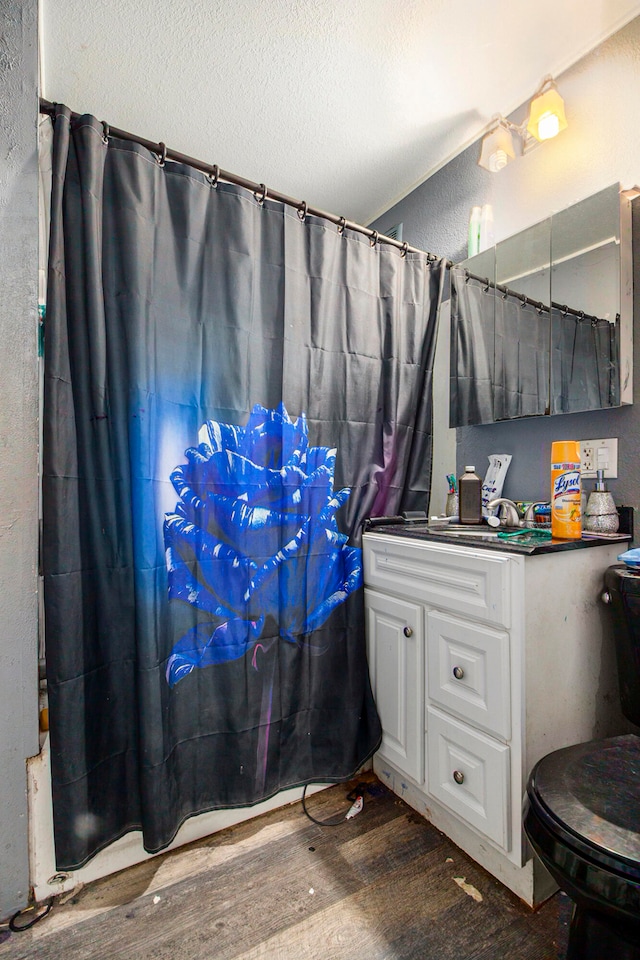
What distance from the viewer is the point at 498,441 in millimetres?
1814

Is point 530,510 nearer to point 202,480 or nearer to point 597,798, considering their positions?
point 597,798

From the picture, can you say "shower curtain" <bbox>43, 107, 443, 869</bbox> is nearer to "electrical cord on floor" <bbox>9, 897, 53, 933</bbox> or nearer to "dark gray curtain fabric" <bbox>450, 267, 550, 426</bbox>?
"electrical cord on floor" <bbox>9, 897, 53, 933</bbox>

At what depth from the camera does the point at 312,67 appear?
1.60 m

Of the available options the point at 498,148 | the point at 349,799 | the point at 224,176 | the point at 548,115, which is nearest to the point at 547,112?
the point at 548,115

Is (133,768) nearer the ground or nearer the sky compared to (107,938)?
nearer the sky

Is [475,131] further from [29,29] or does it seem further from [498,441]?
[29,29]

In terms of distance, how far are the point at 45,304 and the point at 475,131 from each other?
1.81m

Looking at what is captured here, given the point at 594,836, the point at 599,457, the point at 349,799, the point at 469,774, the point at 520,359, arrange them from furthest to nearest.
→ the point at 520,359, the point at 349,799, the point at 599,457, the point at 469,774, the point at 594,836

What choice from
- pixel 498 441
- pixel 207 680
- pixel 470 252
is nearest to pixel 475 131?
pixel 470 252

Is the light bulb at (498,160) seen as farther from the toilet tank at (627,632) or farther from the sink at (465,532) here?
the toilet tank at (627,632)

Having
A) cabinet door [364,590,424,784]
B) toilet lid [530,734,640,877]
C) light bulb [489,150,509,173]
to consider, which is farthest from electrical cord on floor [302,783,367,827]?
light bulb [489,150,509,173]

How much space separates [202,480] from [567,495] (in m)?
1.05

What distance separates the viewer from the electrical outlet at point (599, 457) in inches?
56.0

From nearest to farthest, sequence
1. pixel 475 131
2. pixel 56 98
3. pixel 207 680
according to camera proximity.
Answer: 1. pixel 207 680
2. pixel 56 98
3. pixel 475 131
